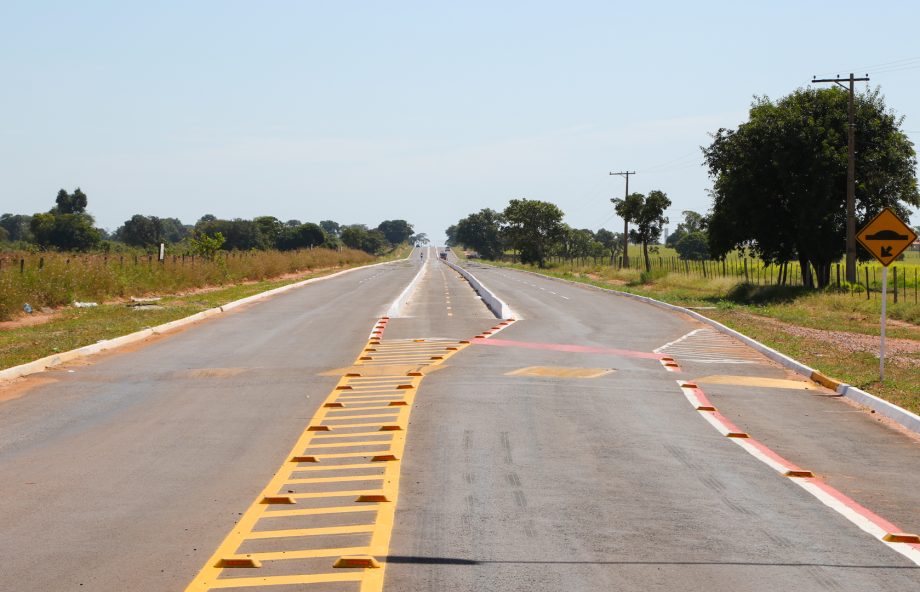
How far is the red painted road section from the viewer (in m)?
20.4

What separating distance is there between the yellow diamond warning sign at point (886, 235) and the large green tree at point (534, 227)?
10477 cm

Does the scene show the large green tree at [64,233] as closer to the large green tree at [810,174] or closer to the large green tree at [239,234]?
the large green tree at [239,234]

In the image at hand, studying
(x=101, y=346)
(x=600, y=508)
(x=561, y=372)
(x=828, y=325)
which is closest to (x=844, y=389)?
(x=561, y=372)

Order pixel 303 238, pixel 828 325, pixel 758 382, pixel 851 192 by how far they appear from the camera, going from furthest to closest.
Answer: pixel 303 238, pixel 851 192, pixel 828 325, pixel 758 382

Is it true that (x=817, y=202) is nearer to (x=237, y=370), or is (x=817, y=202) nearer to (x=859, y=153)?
(x=859, y=153)

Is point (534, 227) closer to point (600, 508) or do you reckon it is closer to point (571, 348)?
point (571, 348)

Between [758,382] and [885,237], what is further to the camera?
[758,382]

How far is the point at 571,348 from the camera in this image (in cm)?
2127

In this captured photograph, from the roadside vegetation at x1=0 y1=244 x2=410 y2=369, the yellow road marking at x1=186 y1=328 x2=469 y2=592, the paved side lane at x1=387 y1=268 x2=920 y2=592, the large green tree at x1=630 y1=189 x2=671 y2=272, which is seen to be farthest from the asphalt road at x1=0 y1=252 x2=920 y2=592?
the large green tree at x1=630 y1=189 x2=671 y2=272

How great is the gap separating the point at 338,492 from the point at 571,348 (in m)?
13.5

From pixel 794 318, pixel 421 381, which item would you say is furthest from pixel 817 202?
pixel 421 381

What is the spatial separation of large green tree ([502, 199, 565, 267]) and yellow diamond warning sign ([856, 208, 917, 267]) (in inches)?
4125

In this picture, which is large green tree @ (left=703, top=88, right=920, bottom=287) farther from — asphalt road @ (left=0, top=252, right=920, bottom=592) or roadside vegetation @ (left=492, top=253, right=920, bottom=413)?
asphalt road @ (left=0, top=252, right=920, bottom=592)

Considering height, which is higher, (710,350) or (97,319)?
(97,319)
